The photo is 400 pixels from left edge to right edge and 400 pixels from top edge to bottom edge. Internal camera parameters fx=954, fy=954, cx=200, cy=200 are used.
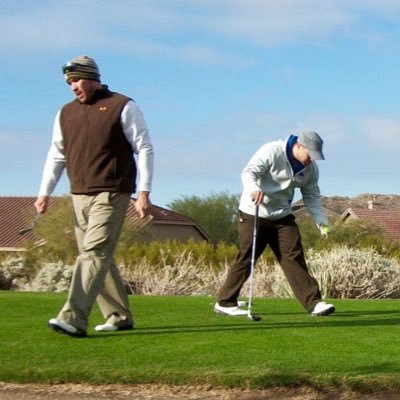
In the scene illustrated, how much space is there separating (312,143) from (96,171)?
2.41 m

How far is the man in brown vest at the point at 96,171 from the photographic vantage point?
7457 mm

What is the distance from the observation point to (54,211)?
27078 millimetres

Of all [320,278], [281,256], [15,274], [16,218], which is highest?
[16,218]

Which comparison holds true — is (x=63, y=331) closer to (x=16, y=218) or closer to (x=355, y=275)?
(x=355, y=275)

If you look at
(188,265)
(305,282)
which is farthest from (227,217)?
(305,282)

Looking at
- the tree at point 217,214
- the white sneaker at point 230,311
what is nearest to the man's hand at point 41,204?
the white sneaker at point 230,311

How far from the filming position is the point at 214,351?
7.00 metres

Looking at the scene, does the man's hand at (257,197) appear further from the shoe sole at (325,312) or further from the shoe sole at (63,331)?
the shoe sole at (63,331)

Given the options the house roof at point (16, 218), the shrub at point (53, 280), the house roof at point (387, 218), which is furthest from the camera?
the house roof at point (387, 218)

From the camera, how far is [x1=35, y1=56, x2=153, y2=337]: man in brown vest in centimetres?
746

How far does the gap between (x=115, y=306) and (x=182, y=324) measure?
2.88ft

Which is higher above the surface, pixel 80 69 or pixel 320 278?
pixel 80 69

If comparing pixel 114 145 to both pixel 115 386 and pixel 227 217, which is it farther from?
pixel 227 217

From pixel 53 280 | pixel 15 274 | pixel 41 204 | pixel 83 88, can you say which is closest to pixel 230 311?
pixel 41 204
